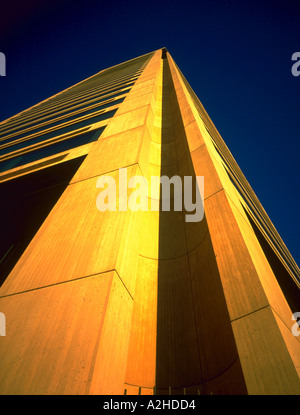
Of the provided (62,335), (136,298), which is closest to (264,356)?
(62,335)

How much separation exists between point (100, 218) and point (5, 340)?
5.57ft

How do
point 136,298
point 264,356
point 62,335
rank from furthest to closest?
1. point 136,298
2. point 264,356
3. point 62,335

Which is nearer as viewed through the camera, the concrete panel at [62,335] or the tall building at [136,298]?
the concrete panel at [62,335]

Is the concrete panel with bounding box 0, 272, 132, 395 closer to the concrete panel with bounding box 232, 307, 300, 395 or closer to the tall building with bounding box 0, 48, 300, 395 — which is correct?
the tall building with bounding box 0, 48, 300, 395

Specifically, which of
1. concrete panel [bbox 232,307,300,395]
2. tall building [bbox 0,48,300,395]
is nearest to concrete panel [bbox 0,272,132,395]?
tall building [bbox 0,48,300,395]

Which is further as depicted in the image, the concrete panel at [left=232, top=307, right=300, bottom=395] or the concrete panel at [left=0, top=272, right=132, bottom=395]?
the concrete panel at [left=232, top=307, right=300, bottom=395]

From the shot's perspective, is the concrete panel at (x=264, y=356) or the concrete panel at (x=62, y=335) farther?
the concrete panel at (x=264, y=356)

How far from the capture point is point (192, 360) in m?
3.12

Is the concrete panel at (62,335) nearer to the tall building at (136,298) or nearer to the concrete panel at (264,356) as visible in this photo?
the tall building at (136,298)

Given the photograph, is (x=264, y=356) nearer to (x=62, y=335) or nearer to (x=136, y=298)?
(x=62, y=335)

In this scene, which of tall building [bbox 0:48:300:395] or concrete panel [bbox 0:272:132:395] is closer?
concrete panel [bbox 0:272:132:395]

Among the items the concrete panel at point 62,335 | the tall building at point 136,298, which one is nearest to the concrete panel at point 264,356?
the tall building at point 136,298
